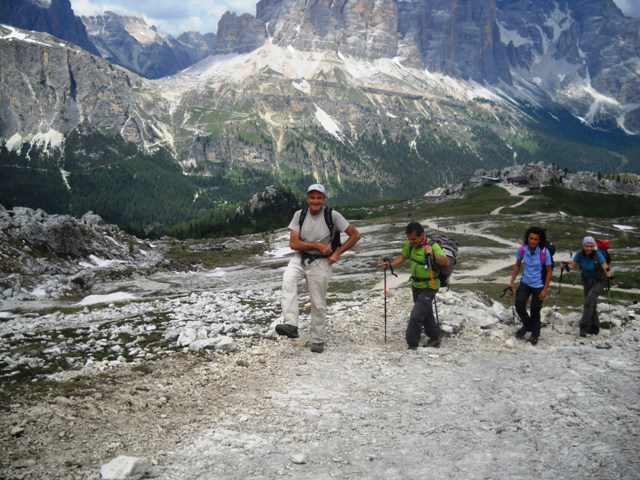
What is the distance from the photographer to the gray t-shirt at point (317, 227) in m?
14.9

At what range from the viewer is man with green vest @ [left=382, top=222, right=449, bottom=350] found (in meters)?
16.0

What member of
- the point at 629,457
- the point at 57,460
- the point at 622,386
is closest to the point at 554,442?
the point at 629,457

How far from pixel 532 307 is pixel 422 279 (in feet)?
13.8

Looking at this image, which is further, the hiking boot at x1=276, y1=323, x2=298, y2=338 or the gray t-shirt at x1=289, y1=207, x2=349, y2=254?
the hiking boot at x1=276, y1=323, x2=298, y2=338

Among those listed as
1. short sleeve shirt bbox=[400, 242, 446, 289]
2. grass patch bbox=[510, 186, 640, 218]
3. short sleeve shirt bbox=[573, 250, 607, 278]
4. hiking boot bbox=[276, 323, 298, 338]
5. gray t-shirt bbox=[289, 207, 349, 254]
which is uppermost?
gray t-shirt bbox=[289, 207, 349, 254]

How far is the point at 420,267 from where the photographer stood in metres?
16.5

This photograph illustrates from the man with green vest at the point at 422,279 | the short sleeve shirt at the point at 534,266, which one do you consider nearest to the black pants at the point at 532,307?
the short sleeve shirt at the point at 534,266

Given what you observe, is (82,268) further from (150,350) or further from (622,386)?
(622,386)

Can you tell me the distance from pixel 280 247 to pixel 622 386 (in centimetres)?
9344

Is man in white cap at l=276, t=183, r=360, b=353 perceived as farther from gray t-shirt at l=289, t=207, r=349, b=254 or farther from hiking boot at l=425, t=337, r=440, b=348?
hiking boot at l=425, t=337, r=440, b=348

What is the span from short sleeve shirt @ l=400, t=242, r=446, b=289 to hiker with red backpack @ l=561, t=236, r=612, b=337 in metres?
6.53

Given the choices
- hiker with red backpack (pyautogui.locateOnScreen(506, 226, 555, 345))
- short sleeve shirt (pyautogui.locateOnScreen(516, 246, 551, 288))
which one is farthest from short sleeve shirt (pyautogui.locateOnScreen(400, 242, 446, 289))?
short sleeve shirt (pyautogui.locateOnScreen(516, 246, 551, 288))

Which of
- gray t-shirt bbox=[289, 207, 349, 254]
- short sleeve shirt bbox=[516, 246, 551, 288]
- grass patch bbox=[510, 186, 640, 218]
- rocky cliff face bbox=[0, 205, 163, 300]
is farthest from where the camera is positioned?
grass patch bbox=[510, 186, 640, 218]

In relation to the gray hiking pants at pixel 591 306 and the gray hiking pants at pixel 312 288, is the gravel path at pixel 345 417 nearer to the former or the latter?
the gray hiking pants at pixel 312 288
